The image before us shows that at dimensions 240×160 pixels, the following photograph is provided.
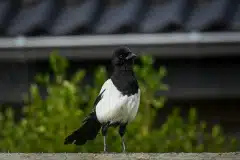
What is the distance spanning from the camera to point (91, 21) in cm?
651

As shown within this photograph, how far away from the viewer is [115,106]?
446cm

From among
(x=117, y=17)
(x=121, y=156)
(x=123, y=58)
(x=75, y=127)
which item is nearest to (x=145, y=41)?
(x=117, y=17)

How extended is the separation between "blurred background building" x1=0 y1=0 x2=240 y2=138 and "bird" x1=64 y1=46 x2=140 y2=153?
5.78 ft

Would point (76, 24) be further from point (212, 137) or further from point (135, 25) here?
point (212, 137)

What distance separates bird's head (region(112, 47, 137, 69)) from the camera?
446cm

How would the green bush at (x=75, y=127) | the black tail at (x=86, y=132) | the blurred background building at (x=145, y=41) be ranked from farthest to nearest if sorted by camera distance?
the blurred background building at (x=145, y=41) → the green bush at (x=75, y=127) → the black tail at (x=86, y=132)

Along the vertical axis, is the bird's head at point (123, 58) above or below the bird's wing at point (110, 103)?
above

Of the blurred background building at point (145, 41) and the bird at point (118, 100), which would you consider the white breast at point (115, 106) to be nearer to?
the bird at point (118, 100)

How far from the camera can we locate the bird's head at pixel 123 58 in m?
4.46

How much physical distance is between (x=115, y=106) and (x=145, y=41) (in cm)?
187

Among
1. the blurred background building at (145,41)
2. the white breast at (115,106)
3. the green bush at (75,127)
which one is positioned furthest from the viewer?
the blurred background building at (145,41)

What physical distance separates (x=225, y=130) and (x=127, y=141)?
170 cm

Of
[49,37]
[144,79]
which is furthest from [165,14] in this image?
[144,79]

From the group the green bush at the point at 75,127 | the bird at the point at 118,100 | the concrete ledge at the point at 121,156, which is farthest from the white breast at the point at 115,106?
the concrete ledge at the point at 121,156
